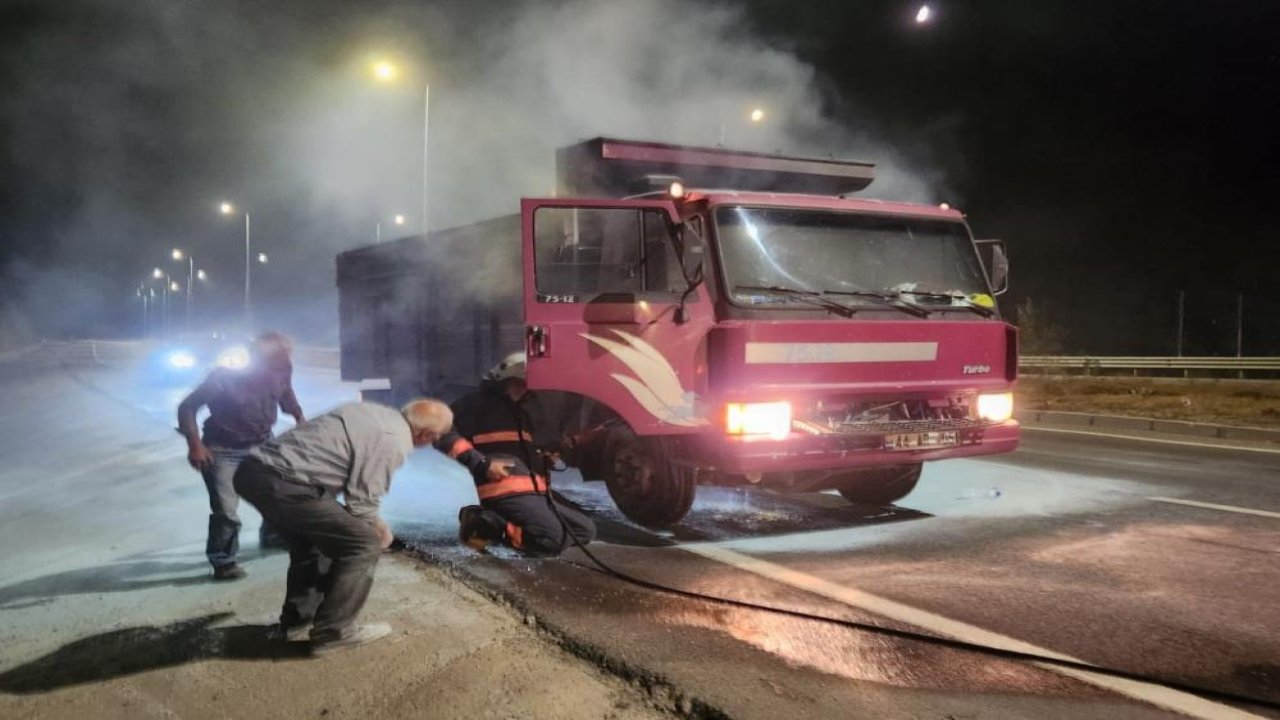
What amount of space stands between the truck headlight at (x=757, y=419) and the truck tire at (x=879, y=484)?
153cm

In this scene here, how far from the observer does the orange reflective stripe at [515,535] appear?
4859 millimetres

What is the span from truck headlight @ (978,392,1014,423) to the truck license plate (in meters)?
0.38

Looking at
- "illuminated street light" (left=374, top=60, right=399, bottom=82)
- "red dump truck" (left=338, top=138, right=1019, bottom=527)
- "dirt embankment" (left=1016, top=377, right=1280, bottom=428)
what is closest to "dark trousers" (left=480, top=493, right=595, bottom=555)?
"red dump truck" (left=338, top=138, right=1019, bottom=527)

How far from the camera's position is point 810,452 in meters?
5.30

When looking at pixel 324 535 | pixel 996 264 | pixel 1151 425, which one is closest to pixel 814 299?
pixel 996 264

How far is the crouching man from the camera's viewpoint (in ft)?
12.0

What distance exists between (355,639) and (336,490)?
2.08ft

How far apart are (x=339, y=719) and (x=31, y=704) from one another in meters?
1.18

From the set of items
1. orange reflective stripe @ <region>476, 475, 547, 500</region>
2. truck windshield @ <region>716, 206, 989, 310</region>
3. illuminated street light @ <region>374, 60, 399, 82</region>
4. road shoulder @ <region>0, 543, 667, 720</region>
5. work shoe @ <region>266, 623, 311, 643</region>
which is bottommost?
road shoulder @ <region>0, 543, 667, 720</region>

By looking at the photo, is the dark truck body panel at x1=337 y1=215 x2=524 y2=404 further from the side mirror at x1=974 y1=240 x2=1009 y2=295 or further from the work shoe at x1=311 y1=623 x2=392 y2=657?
the side mirror at x1=974 y1=240 x2=1009 y2=295

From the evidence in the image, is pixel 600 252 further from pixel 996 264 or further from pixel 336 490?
pixel 996 264

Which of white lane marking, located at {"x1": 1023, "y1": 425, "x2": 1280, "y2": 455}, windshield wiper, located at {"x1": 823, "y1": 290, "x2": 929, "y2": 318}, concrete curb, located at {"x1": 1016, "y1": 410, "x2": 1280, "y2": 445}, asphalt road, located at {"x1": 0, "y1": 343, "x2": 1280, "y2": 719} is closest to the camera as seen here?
asphalt road, located at {"x1": 0, "y1": 343, "x2": 1280, "y2": 719}

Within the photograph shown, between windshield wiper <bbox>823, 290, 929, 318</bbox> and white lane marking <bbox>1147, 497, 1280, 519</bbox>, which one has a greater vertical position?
windshield wiper <bbox>823, 290, 929, 318</bbox>

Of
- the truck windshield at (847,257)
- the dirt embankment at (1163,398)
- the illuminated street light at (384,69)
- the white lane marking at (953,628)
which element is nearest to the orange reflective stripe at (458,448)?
the white lane marking at (953,628)
